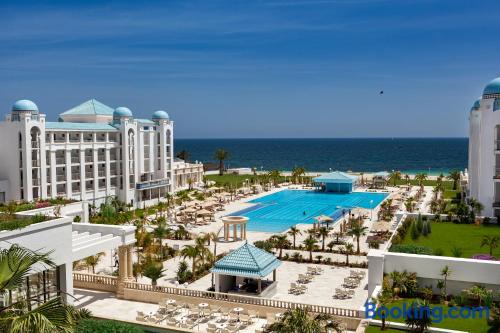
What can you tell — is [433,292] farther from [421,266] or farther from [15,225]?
[15,225]

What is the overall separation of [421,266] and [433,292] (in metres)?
1.20

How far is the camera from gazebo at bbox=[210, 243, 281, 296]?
2206cm

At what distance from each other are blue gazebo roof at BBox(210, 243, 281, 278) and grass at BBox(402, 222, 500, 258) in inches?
359

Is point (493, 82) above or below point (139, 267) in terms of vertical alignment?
above

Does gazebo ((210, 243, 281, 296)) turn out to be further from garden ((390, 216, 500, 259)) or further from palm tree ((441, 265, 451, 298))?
palm tree ((441, 265, 451, 298))

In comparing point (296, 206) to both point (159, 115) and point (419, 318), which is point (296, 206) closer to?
point (159, 115)

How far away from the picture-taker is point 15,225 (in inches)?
604

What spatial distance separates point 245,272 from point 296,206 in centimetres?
3118

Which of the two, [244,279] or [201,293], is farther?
[244,279]

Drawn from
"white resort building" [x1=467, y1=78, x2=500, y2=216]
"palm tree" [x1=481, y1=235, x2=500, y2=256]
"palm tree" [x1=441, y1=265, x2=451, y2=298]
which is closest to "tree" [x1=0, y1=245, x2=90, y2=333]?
"palm tree" [x1=441, y1=265, x2=451, y2=298]

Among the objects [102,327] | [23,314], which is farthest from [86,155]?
[23,314]

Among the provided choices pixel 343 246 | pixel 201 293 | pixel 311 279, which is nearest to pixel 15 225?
pixel 201 293

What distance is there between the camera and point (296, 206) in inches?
2080
